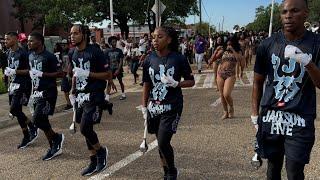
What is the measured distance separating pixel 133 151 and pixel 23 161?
1579 millimetres

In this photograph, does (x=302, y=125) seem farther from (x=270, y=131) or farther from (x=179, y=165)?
(x=179, y=165)

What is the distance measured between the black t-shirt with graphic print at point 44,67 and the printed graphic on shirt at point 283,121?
12.9ft

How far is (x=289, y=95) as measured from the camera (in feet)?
11.3

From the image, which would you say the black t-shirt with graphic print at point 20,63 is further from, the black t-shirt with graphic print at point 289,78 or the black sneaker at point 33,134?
the black t-shirt with graphic print at point 289,78

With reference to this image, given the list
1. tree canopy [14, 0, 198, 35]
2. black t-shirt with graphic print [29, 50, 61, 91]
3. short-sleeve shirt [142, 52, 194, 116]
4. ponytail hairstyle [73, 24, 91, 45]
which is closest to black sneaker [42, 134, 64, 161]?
black t-shirt with graphic print [29, 50, 61, 91]

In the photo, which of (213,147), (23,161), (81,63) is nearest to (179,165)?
(213,147)

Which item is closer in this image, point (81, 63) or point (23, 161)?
point (81, 63)

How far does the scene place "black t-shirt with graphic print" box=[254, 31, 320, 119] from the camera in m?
3.37

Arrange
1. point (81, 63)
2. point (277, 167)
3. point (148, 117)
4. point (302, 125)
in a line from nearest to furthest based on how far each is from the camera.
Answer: point (302, 125), point (277, 167), point (148, 117), point (81, 63)

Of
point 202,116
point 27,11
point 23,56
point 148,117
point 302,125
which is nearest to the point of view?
point 302,125

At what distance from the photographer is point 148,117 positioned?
16.6 ft

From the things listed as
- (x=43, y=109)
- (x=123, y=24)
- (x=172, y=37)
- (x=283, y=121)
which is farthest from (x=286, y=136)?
(x=123, y=24)

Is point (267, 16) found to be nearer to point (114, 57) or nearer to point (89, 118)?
point (114, 57)

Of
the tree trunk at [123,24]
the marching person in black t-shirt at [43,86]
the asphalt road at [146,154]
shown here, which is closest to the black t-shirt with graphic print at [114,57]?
the asphalt road at [146,154]
